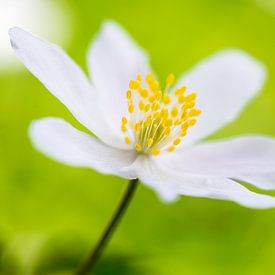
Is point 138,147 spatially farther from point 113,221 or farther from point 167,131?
point 113,221

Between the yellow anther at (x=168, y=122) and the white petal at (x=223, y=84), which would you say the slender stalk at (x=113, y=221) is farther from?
the white petal at (x=223, y=84)

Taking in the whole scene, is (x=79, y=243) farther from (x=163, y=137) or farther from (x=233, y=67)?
(x=233, y=67)

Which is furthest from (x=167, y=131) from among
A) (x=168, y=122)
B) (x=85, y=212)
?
(x=85, y=212)

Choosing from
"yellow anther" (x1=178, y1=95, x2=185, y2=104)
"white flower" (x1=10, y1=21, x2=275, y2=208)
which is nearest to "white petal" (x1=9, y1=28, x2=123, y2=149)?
"white flower" (x1=10, y1=21, x2=275, y2=208)

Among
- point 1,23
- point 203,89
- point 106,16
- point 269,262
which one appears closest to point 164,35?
point 106,16

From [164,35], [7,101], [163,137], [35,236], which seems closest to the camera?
[163,137]

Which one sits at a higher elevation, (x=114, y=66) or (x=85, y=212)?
(x=114, y=66)

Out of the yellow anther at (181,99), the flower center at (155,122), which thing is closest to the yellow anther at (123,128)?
the flower center at (155,122)
